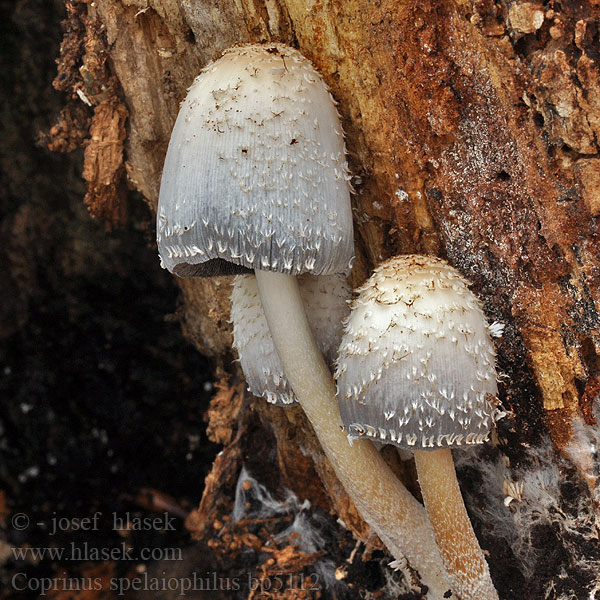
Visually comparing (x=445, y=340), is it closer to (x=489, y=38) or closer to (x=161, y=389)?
(x=489, y=38)

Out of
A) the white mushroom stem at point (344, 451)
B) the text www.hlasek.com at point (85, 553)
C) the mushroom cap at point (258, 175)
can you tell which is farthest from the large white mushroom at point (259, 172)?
the text www.hlasek.com at point (85, 553)

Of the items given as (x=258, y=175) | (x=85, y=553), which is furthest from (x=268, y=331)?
(x=85, y=553)

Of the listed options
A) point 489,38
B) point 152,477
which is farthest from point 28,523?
point 489,38

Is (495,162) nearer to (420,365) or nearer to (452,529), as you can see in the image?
(420,365)

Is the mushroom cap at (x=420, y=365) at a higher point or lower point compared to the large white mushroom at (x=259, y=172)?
lower

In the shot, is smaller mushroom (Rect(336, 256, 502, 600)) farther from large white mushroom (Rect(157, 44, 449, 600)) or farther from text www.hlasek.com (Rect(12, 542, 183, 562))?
text www.hlasek.com (Rect(12, 542, 183, 562))

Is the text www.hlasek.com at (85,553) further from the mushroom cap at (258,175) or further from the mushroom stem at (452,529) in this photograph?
the mushroom cap at (258,175)
